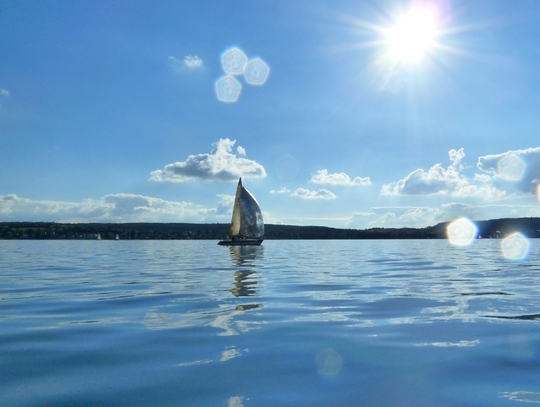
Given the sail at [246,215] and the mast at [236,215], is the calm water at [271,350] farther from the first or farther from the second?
the mast at [236,215]

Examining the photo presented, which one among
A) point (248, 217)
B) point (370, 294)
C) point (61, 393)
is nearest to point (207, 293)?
point (370, 294)

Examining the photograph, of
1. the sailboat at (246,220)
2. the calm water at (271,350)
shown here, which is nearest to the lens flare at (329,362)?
the calm water at (271,350)

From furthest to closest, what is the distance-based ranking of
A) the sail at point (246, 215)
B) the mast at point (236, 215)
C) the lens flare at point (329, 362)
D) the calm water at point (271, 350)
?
the mast at point (236, 215)
the sail at point (246, 215)
the lens flare at point (329, 362)
the calm water at point (271, 350)

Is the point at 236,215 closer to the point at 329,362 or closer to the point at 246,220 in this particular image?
the point at 246,220

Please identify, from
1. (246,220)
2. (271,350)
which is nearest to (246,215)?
(246,220)

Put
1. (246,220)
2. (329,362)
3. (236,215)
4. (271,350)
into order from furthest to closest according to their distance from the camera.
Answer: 1. (236,215)
2. (246,220)
3. (271,350)
4. (329,362)

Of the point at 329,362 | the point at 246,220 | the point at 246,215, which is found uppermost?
the point at 246,215

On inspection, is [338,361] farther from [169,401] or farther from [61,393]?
[61,393]

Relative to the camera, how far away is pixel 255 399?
6797 mm

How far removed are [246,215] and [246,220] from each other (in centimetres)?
108

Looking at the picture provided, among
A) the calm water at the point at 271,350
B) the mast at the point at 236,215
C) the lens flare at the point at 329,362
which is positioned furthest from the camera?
the mast at the point at 236,215

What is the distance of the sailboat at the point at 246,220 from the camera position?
4102 inches

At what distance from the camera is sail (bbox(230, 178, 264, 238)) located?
104 meters

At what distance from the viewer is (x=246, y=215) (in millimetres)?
103938
